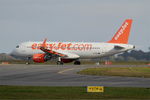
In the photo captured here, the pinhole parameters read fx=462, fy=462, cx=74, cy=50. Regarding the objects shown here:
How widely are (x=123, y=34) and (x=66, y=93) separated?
54.8 metres

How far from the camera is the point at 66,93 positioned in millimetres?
28188

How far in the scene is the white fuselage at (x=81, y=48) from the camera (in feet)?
263

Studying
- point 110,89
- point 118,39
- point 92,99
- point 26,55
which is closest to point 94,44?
point 118,39

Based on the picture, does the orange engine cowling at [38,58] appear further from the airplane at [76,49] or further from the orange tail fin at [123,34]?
the orange tail fin at [123,34]

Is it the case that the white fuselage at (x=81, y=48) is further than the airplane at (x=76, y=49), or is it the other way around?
the white fuselage at (x=81, y=48)

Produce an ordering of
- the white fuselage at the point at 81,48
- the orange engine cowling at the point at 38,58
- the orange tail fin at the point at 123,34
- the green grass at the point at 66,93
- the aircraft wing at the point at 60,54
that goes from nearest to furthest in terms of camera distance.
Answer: the green grass at the point at 66,93
the orange engine cowling at the point at 38,58
the aircraft wing at the point at 60,54
the white fuselage at the point at 81,48
the orange tail fin at the point at 123,34

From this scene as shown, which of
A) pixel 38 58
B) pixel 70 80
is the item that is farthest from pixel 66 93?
pixel 38 58

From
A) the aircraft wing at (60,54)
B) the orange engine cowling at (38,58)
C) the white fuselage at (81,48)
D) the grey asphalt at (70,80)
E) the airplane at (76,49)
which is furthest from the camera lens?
the white fuselage at (81,48)

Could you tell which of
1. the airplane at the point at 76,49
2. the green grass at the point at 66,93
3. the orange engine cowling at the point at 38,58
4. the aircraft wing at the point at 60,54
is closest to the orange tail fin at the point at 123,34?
the airplane at the point at 76,49

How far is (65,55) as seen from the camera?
8044 cm

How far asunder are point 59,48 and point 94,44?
628 centimetres

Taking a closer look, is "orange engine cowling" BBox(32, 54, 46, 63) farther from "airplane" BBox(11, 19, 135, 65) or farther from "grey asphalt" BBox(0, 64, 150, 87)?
"grey asphalt" BBox(0, 64, 150, 87)

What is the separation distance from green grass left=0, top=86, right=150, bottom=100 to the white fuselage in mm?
49065

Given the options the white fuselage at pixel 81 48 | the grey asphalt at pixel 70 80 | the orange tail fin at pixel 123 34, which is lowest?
the grey asphalt at pixel 70 80
